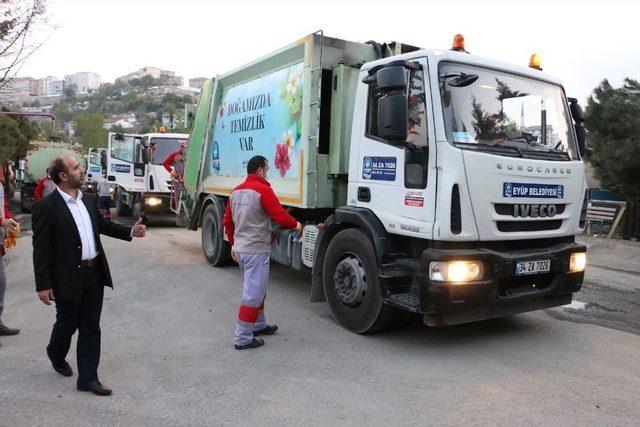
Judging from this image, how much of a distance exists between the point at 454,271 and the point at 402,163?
1046 millimetres

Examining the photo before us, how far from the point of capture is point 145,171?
1399 cm

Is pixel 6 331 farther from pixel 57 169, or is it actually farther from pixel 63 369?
pixel 57 169

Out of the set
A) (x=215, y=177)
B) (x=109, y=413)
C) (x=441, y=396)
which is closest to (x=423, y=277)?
(x=441, y=396)

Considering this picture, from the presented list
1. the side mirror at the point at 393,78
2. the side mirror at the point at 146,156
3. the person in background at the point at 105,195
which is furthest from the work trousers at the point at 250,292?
the person in background at the point at 105,195

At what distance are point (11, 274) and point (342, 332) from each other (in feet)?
18.1

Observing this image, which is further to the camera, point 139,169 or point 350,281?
point 139,169

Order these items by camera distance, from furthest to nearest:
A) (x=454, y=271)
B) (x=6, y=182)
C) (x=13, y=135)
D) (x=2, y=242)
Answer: (x=13, y=135), (x=6, y=182), (x=2, y=242), (x=454, y=271)

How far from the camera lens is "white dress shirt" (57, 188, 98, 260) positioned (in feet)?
12.1

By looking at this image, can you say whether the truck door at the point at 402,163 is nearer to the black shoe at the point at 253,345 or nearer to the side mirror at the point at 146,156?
the black shoe at the point at 253,345

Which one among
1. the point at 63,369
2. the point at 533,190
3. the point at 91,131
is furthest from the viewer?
the point at 91,131

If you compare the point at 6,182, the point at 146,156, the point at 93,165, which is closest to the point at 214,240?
the point at 6,182

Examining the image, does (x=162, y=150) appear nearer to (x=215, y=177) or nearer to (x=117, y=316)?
(x=215, y=177)

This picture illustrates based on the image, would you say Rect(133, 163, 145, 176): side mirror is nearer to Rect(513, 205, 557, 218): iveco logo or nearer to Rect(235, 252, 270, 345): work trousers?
Rect(235, 252, 270, 345): work trousers

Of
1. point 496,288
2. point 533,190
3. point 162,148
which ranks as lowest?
point 496,288
